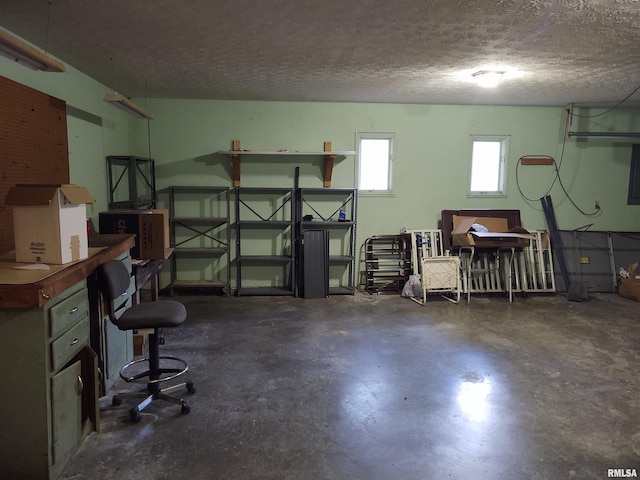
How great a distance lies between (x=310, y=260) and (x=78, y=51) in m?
3.32

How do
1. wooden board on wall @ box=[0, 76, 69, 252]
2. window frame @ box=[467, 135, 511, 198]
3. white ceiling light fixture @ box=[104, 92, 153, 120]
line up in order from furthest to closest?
window frame @ box=[467, 135, 511, 198] → white ceiling light fixture @ box=[104, 92, 153, 120] → wooden board on wall @ box=[0, 76, 69, 252]

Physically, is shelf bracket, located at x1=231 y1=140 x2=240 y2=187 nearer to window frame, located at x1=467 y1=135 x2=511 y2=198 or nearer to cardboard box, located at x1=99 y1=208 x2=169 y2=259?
cardboard box, located at x1=99 y1=208 x2=169 y2=259

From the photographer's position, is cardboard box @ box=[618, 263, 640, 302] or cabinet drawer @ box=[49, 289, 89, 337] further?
cardboard box @ box=[618, 263, 640, 302]

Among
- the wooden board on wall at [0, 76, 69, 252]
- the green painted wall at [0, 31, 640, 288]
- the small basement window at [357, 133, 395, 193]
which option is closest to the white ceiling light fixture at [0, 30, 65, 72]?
the wooden board on wall at [0, 76, 69, 252]

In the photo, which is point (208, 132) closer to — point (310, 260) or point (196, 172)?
point (196, 172)

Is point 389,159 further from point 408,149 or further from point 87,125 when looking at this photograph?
point 87,125

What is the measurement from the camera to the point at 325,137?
19.4 ft

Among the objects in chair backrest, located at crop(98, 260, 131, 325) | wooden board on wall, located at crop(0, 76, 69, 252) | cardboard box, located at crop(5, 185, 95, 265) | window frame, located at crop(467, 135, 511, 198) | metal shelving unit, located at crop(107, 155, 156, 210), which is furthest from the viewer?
window frame, located at crop(467, 135, 511, 198)

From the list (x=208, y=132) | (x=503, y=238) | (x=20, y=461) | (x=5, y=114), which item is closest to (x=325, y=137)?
(x=208, y=132)

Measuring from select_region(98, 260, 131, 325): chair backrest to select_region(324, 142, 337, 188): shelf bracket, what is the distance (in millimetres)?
3483

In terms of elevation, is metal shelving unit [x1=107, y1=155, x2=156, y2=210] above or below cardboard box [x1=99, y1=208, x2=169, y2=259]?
above

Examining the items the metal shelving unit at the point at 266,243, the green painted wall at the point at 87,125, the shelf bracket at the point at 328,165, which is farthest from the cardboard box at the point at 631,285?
the green painted wall at the point at 87,125

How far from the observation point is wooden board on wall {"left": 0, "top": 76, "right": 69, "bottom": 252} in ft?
10.00

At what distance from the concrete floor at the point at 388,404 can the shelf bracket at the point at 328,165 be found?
73.8 inches
